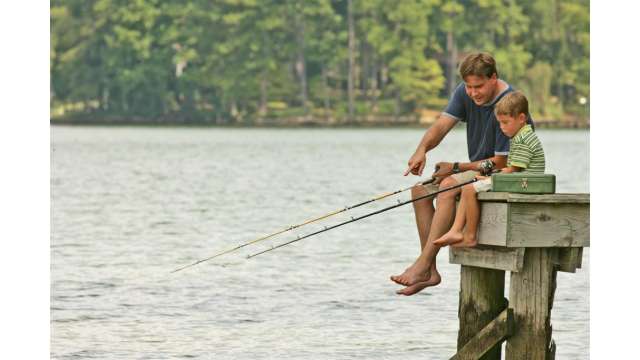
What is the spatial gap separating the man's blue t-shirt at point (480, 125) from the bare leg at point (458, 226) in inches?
14.4

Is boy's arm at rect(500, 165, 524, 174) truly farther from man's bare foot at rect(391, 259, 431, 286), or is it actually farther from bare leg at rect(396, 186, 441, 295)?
man's bare foot at rect(391, 259, 431, 286)

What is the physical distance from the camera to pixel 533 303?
8.54 meters

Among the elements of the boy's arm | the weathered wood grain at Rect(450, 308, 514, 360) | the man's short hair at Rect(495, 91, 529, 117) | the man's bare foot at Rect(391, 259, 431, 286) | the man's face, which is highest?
the man's face

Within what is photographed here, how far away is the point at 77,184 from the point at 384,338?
2670cm

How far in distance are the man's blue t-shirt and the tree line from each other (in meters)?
81.1

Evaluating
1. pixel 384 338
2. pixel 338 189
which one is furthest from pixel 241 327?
pixel 338 189

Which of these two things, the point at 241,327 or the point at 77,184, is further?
the point at 77,184

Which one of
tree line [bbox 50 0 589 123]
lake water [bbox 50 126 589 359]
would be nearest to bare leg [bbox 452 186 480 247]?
lake water [bbox 50 126 589 359]

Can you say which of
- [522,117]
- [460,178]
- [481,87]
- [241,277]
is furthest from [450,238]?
[241,277]

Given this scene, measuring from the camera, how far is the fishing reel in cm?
859

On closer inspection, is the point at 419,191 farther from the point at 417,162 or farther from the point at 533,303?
the point at 533,303
